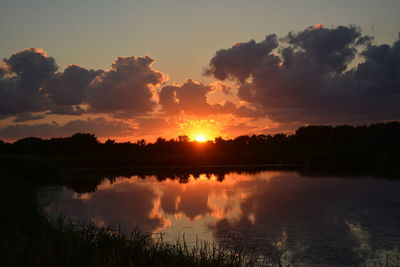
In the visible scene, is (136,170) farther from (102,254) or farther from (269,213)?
(102,254)

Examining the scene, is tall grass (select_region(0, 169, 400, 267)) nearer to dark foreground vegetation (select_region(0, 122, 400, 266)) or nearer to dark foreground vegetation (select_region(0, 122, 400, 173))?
dark foreground vegetation (select_region(0, 122, 400, 266))

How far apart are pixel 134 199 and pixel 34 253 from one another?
21.3 metres

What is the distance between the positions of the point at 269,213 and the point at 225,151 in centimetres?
7278

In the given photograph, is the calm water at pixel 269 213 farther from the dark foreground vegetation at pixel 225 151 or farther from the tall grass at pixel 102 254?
the dark foreground vegetation at pixel 225 151

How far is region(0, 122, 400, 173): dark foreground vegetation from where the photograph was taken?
74.7 metres

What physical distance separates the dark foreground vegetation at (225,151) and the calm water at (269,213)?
69.5 feet

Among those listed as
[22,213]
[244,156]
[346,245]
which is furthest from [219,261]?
[244,156]

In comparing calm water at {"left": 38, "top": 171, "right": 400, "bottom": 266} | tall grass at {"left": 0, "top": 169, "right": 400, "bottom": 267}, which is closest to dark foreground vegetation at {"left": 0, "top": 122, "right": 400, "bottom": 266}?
tall grass at {"left": 0, "top": 169, "right": 400, "bottom": 267}

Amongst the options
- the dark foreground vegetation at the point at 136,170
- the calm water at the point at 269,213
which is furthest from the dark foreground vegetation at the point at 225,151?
the calm water at the point at 269,213

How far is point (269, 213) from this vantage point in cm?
2238

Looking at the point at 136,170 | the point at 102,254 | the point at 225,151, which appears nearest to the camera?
the point at 102,254

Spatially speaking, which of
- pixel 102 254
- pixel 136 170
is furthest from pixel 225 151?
pixel 102 254

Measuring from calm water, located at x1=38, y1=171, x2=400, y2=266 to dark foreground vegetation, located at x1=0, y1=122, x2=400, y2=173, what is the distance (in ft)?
69.5

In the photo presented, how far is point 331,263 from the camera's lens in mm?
12836
